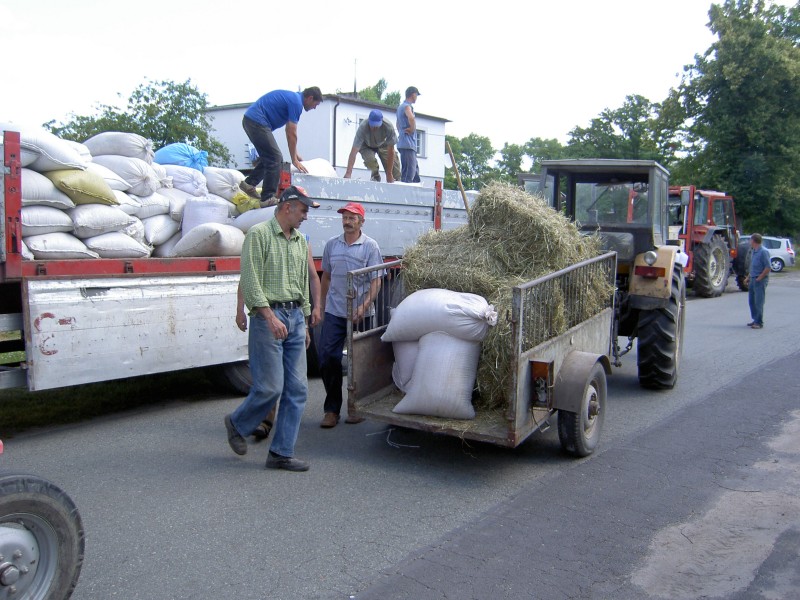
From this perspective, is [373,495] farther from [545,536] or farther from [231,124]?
[231,124]

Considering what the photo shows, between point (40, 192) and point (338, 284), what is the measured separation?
2478 mm

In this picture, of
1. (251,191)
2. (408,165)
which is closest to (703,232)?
(408,165)

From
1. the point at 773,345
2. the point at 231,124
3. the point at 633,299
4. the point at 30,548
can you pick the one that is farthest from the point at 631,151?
the point at 30,548

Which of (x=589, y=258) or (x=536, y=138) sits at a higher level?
(x=536, y=138)

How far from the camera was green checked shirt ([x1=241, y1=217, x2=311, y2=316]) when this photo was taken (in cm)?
488

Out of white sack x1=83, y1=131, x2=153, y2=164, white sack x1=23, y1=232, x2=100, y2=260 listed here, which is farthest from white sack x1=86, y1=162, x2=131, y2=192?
white sack x1=23, y1=232, x2=100, y2=260

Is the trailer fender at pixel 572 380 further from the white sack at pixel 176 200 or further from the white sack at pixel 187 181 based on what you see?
the white sack at pixel 187 181

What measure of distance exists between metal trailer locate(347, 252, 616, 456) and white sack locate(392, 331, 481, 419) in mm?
84

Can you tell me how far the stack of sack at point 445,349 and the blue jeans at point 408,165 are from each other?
18.5ft

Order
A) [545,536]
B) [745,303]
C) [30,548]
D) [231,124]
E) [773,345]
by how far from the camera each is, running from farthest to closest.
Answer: [231,124], [745,303], [773,345], [545,536], [30,548]

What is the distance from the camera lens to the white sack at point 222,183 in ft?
26.3

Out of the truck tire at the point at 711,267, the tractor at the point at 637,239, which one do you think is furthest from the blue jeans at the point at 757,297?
the truck tire at the point at 711,267

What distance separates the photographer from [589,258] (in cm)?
645

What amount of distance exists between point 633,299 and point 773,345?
14.9 ft
